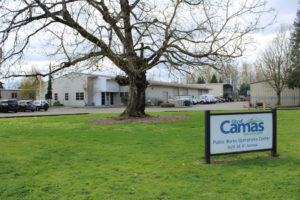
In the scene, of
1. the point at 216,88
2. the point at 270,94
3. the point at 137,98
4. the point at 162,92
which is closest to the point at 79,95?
the point at 162,92

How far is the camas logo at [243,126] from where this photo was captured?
22.1 ft

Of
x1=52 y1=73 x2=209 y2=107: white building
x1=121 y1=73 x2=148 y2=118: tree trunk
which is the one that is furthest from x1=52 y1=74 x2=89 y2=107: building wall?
x1=121 y1=73 x2=148 y2=118: tree trunk

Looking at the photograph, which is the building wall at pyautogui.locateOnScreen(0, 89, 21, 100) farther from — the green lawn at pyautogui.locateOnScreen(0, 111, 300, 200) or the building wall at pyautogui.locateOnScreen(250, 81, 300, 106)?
the green lawn at pyautogui.locateOnScreen(0, 111, 300, 200)

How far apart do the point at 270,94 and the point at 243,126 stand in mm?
41499

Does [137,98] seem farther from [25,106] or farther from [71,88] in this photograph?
[71,88]

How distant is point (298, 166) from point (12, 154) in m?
7.14

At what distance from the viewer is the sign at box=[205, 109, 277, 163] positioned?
658 centimetres

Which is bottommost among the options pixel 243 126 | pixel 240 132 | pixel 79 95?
pixel 240 132

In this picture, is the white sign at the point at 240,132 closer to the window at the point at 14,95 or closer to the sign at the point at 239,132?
the sign at the point at 239,132

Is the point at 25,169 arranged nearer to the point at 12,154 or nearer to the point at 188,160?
the point at 12,154

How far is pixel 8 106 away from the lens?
110 ft

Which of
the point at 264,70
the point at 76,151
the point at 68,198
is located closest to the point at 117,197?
the point at 68,198

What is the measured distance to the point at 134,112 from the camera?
19.3 metres

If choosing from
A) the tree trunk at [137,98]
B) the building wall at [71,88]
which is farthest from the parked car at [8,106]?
the tree trunk at [137,98]
